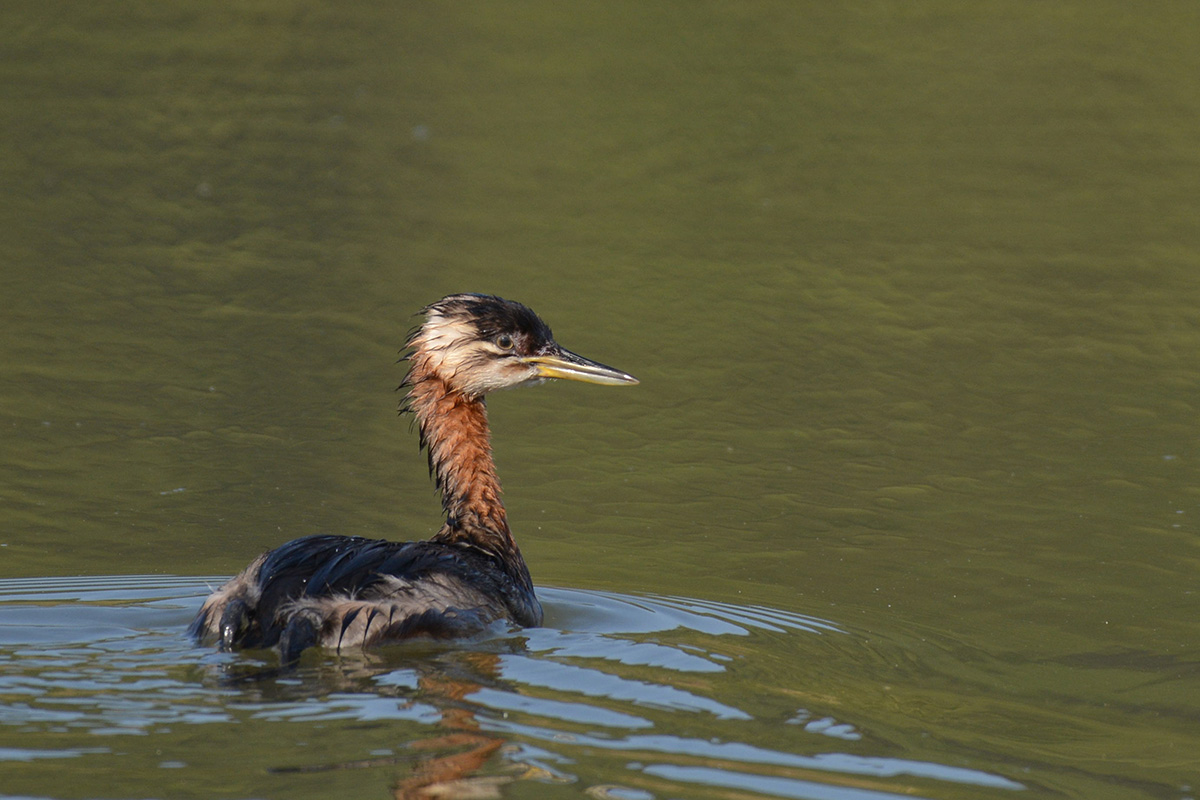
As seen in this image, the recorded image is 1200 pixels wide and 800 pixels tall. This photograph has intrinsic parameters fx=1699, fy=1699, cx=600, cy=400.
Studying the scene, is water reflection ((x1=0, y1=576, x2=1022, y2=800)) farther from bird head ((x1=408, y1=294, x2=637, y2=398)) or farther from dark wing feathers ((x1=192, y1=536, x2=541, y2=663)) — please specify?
bird head ((x1=408, y1=294, x2=637, y2=398))

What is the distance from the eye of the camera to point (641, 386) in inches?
421

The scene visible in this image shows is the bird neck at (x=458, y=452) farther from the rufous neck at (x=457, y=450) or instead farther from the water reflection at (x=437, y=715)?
the water reflection at (x=437, y=715)

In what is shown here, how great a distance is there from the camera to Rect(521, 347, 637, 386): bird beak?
8000mm

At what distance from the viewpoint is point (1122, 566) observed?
317 inches

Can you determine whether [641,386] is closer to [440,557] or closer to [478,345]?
[478,345]

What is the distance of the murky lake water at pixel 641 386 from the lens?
18.9ft

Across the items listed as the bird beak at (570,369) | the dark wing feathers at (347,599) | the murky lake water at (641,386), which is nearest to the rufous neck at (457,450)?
the bird beak at (570,369)

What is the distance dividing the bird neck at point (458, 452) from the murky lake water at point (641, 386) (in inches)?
21.0

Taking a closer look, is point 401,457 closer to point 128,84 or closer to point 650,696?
point 650,696

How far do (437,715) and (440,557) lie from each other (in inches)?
56.8

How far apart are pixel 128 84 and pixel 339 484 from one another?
9.27 meters

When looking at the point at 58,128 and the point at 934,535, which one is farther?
the point at 58,128

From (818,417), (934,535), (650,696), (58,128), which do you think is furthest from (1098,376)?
(58,128)

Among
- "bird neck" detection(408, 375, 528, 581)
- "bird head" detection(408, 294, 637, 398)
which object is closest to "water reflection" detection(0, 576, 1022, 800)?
"bird neck" detection(408, 375, 528, 581)
